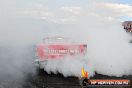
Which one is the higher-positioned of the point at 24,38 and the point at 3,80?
the point at 24,38

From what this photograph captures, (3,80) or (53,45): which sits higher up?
(53,45)

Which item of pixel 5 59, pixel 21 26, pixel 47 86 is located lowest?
pixel 47 86

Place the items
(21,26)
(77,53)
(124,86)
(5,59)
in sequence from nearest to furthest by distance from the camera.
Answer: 1. (124,86)
2. (5,59)
3. (77,53)
4. (21,26)

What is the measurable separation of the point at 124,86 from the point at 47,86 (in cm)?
287

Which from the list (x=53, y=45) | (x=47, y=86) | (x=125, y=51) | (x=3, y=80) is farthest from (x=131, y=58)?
(x=3, y=80)

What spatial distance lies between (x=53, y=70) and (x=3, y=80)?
260cm

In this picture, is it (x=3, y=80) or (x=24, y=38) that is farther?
(x=24, y=38)

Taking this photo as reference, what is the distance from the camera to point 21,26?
1730 centimetres

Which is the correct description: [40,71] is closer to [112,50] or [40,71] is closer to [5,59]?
[5,59]

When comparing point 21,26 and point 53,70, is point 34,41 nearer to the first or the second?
point 21,26

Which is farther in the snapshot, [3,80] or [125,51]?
[125,51]

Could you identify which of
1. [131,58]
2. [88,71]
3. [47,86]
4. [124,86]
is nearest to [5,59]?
[47,86]

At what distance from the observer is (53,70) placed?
13633 millimetres

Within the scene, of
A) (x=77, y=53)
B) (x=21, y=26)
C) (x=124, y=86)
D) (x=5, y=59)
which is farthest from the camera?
(x=21, y=26)
